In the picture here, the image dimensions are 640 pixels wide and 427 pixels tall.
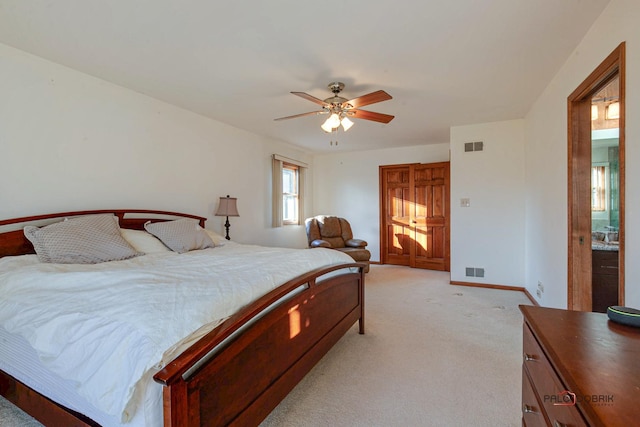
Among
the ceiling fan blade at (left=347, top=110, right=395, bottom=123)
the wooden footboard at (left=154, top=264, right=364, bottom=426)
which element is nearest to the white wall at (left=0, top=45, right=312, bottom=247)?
the ceiling fan blade at (left=347, top=110, right=395, bottom=123)

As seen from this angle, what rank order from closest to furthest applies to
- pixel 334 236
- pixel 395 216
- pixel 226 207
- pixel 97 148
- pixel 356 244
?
pixel 97 148 < pixel 226 207 < pixel 356 244 < pixel 334 236 < pixel 395 216

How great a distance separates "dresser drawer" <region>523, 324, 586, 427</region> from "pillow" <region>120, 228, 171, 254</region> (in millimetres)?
2704

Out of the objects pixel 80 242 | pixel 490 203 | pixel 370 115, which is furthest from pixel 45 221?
pixel 490 203

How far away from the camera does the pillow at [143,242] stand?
263 cm

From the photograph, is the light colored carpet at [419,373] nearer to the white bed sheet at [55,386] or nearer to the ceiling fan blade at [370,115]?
the white bed sheet at [55,386]

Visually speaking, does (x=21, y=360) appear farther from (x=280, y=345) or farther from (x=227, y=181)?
(x=227, y=181)

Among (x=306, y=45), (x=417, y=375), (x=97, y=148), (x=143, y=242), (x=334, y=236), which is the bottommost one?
(x=417, y=375)

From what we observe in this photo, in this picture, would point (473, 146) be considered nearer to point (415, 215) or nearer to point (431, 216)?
point (431, 216)

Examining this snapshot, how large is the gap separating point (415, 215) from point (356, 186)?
135 cm

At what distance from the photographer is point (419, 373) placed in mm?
2129

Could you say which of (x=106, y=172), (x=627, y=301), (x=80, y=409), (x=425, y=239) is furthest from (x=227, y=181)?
(x=627, y=301)

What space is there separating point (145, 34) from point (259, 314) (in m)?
2.09

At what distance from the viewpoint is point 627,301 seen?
5.32ft

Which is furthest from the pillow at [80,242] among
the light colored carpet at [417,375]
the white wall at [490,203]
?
the white wall at [490,203]
